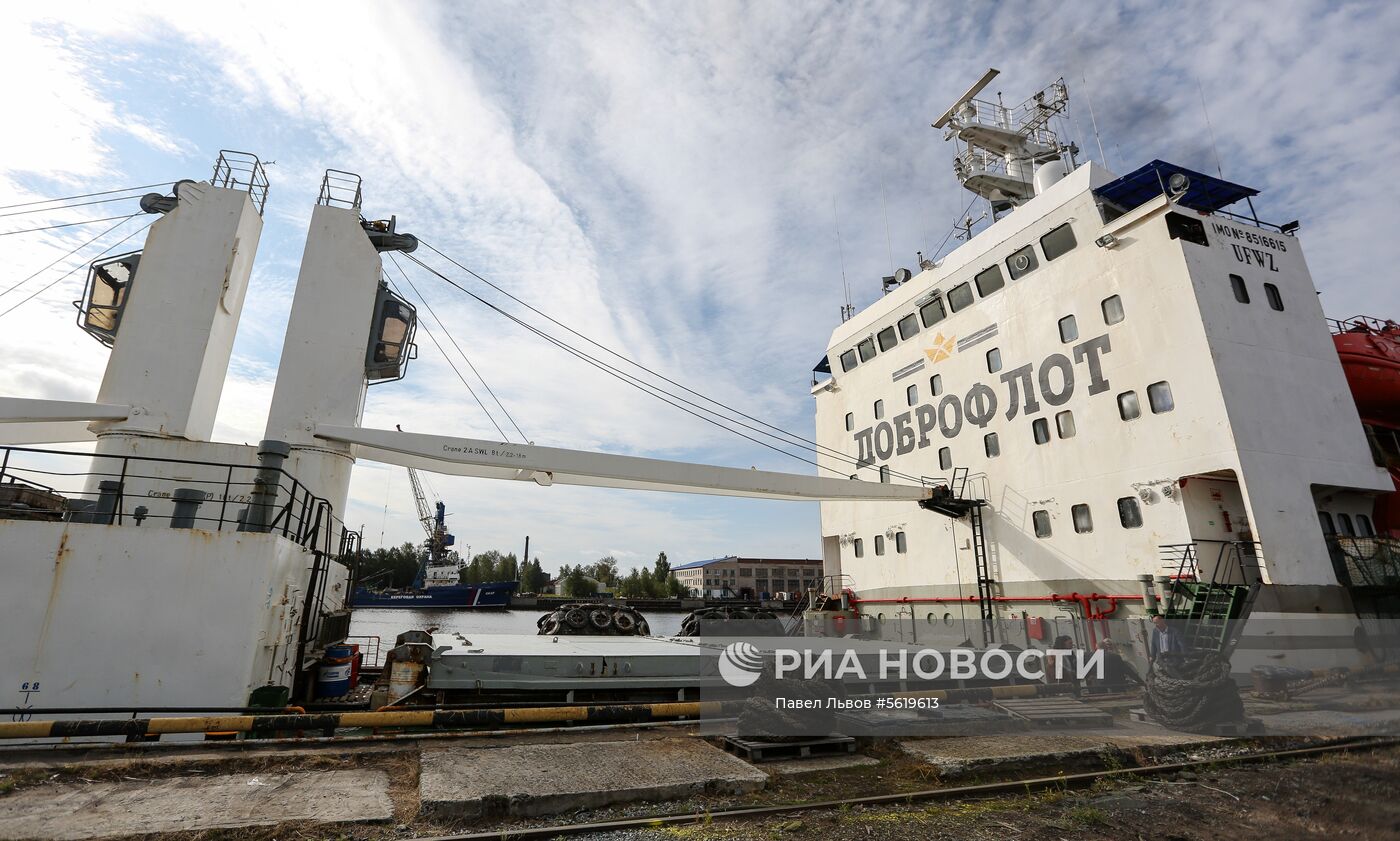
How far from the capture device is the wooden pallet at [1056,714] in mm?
8430

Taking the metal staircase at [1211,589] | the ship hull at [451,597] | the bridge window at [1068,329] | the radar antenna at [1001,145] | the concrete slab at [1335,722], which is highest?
the radar antenna at [1001,145]

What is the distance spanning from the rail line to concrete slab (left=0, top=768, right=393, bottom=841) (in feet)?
3.44

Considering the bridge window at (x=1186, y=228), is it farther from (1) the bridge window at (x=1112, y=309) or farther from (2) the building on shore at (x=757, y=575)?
(2) the building on shore at (x=757, y=575)

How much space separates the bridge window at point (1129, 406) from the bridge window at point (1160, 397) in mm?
276

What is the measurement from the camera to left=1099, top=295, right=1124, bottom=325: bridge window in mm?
15500

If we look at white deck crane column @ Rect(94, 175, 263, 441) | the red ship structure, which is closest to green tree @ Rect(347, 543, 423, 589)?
Answer: white deck crane column @ Rect(94, 175, 263, 441)

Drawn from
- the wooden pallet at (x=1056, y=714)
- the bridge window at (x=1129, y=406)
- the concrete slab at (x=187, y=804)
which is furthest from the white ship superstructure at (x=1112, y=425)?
the concrete slab at (x=187, y=804)

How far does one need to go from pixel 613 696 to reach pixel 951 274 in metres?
16.7

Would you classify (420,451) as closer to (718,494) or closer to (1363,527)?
(718,494)

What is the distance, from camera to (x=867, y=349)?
76.6ft

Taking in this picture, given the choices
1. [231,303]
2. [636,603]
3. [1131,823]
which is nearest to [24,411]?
[231,303]

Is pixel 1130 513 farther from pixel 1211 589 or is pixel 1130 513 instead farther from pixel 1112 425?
pixel 1211 589

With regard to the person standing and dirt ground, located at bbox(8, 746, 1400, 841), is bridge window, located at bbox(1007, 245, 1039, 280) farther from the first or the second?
dirt ground, located at bbox(8, 746, 1400, 841)

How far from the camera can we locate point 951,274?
803 inches
